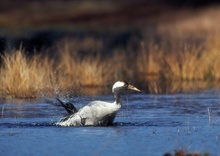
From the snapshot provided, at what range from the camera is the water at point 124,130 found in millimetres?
12680

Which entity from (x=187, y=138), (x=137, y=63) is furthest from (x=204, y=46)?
(x=187, y=138)

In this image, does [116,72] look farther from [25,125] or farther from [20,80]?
[25,125]

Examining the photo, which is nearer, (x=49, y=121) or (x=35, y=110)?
(x=49, y=121)

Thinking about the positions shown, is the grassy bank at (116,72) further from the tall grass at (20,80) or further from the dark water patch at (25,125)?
the dark water patch at (25,125)

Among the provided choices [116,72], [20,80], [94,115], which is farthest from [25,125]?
[116,72]

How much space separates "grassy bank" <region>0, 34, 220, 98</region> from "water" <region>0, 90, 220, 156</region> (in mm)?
1208

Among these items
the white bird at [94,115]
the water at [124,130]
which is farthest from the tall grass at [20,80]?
the white bird at [94,115]

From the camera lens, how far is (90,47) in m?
39.1

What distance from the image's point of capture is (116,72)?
94.4 feet

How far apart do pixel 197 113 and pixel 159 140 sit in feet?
14.0

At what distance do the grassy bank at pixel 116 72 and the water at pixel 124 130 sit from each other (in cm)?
121

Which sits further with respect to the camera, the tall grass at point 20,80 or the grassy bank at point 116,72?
the grassy bank at point 116,72

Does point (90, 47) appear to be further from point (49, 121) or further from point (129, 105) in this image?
point (49, 121)

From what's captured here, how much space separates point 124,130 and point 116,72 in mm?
13884
